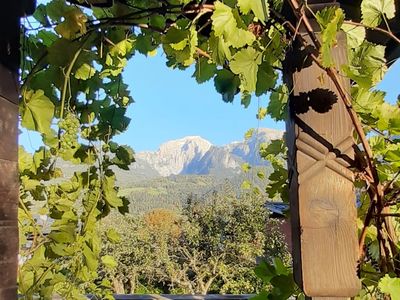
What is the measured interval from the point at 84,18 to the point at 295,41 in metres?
0.35

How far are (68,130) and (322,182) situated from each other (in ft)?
Answer: 1.85

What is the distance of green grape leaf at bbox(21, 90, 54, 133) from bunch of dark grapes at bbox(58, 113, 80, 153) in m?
0.18

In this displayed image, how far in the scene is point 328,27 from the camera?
498 millimetres

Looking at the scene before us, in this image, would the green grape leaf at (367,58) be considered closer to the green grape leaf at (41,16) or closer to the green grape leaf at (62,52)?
the green grape leaf at (62,52)

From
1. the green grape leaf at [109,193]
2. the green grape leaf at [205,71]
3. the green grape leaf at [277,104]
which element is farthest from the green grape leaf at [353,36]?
the green grape leaf at [109,193]

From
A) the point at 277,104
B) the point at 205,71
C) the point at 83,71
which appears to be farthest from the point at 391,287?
the point at 83,71

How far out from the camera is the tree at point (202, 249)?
332 inches

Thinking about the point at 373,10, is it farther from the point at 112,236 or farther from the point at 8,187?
the point at 112,236

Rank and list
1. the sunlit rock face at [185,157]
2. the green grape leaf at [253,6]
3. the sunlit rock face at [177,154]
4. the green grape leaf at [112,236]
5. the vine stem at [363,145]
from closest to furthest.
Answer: the green grape leaf at [253,6], the vine stem at [363,145], the green grape leaf at [112,236], the sunlit rock face at [185,157], the sunlit rock face at [177,154]

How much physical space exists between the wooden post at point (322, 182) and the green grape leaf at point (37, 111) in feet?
1.21

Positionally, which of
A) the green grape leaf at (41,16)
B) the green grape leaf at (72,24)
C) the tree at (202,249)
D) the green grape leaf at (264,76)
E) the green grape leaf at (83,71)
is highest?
the green grape leaf at (41,16)

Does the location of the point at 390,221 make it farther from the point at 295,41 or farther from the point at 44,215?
the point at 44,215

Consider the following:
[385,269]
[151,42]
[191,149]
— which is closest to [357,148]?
[385,269]

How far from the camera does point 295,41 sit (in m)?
0.60
